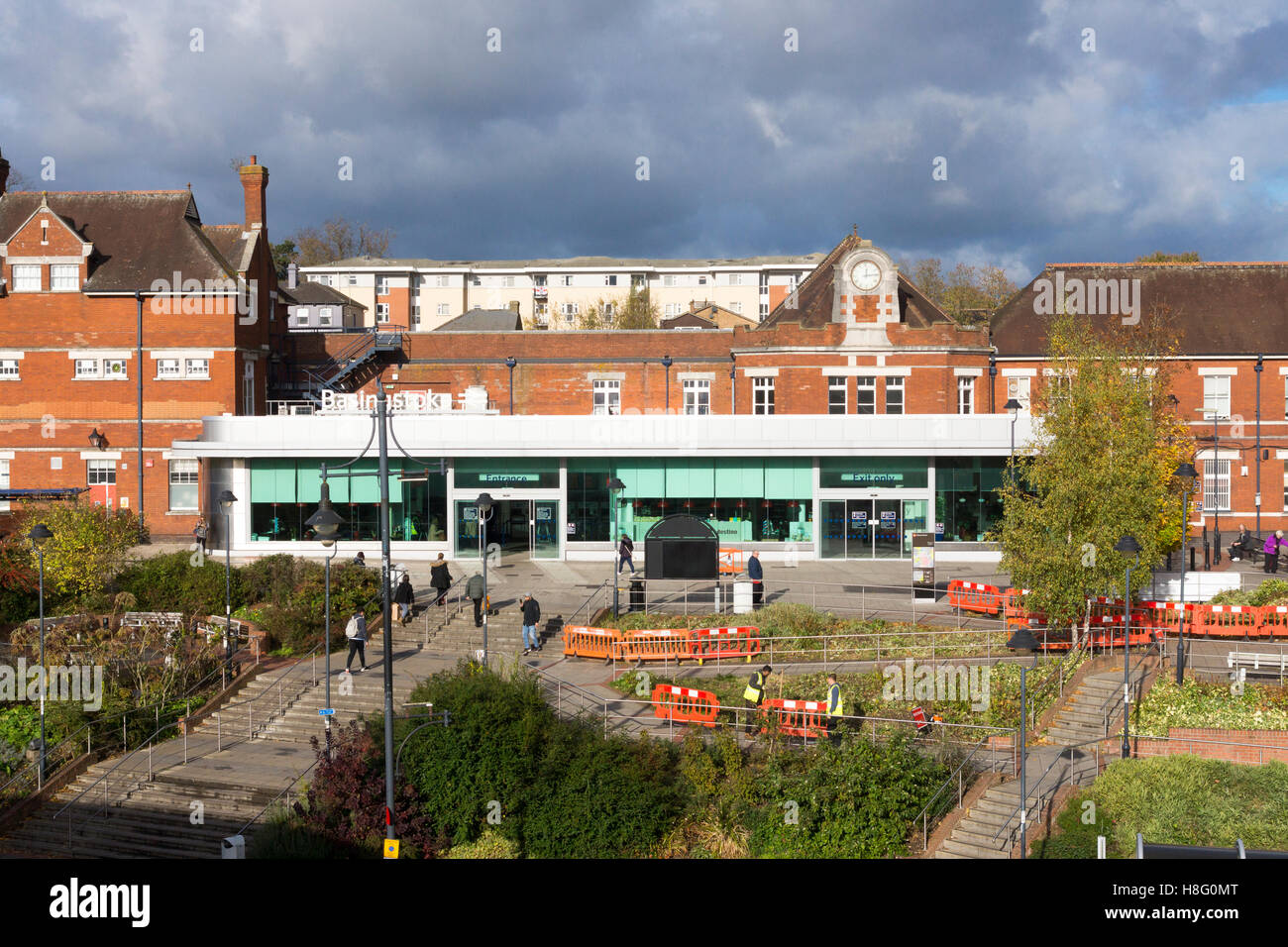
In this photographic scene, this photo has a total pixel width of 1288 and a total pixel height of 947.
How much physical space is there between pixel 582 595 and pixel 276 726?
34.5ft

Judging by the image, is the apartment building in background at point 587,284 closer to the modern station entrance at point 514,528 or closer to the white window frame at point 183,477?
the white window frame at point 183,477

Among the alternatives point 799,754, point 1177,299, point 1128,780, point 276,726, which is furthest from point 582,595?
point 1177,299

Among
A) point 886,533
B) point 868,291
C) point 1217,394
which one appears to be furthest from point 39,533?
point 1217,394

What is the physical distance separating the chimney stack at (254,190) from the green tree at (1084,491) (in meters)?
33.1

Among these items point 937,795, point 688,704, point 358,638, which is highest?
point 358,638

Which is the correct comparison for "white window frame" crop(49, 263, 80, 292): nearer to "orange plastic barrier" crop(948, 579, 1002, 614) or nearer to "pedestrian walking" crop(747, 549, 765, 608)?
"pedestrian walking" crop(747, 549, 765, 608)

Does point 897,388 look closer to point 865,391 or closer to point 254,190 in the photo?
point 865,391

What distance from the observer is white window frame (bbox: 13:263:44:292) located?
44688 millimetres

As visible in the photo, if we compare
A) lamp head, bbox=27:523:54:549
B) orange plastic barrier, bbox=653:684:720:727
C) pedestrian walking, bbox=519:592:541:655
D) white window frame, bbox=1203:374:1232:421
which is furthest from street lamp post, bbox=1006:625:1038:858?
white window frame, bbox=1203:374:1232:421

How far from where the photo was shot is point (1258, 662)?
78.3 ft

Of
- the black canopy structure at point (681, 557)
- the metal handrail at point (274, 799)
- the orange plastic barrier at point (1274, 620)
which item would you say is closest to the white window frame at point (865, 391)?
the black canopy structure at point (681, 557)

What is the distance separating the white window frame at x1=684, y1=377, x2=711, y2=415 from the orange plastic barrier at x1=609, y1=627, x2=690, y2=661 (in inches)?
861

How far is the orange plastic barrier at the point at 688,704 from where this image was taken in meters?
22.1

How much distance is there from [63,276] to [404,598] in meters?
24.6
